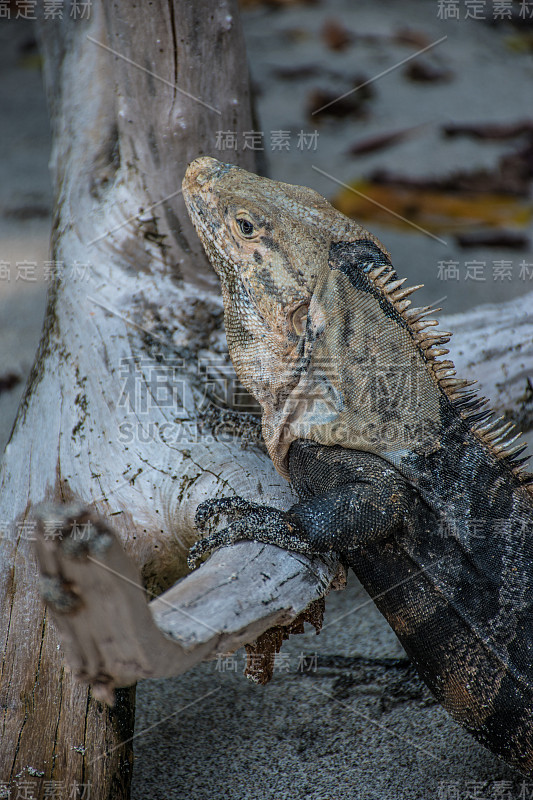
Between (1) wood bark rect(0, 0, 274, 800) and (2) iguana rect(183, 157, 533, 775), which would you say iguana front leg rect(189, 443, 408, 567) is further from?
(1) wood bark rect(0, 0, 274, 800)

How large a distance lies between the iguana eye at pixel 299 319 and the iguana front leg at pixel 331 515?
1.89 feet

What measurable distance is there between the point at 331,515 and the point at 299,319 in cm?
87

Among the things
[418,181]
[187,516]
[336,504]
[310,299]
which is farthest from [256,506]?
[418,181]

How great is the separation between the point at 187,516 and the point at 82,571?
135 centimetres

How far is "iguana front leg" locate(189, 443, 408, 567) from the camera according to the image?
2.42 meters

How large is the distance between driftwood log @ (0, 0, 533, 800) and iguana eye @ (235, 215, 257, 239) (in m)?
0.77

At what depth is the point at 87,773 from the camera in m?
2.54

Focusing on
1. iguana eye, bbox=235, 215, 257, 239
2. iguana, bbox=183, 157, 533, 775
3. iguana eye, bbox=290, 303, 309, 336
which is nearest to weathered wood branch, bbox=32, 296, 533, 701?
iguana, bbox=183, 157, 533, 775

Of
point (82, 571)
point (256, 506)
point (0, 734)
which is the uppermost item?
point (82, 571)

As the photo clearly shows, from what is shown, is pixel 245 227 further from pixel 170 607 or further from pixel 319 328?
pixel 170 607

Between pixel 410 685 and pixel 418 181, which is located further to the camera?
pixel 418 181

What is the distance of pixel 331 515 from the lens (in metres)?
2.45

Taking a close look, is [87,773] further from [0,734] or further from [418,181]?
[418,181]

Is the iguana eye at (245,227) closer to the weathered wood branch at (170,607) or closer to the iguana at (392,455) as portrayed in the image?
the iguana at (392,455)
